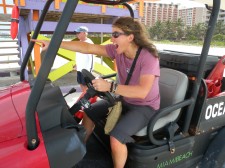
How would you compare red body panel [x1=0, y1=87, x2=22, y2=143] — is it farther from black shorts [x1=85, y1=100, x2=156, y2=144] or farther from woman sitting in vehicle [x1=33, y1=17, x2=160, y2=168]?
black shorts [x1=85, y1=100, x2=156, y2=144]

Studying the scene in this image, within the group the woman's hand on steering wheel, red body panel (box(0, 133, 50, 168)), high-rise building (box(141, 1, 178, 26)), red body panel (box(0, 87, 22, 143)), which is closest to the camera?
red body panel (box(0, 133, 50, 168))

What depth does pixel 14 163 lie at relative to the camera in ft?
3.90

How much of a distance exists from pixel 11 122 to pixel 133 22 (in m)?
1.05

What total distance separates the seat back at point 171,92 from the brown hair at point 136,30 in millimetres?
350

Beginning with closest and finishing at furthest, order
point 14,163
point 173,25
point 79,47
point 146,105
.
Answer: point 14,163 < point 146,105 < point 79,47 < point 173,25

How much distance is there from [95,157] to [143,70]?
83cm

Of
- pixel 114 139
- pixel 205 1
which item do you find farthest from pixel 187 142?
pixel 205 1

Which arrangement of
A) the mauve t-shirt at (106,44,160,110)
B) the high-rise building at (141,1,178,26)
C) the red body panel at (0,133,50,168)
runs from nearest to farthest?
the red body panel at (0,133,50,168)
the mauve t-shirt at (106,44,160,110)
the high-rise building at (141,1,178,26)

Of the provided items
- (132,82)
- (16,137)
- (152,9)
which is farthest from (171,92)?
(152,9)

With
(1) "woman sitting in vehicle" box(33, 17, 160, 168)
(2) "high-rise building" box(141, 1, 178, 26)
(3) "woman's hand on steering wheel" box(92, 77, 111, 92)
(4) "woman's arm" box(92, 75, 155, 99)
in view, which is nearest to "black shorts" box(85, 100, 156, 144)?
(1) "woman sitting in vehicle" box(33, 17, 160, 168)

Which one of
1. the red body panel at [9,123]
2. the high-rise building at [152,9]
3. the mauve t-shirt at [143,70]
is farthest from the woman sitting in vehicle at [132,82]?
the red body panel at [9,123]

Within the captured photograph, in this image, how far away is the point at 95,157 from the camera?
202 centimetres

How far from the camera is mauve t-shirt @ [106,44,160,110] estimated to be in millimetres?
1724

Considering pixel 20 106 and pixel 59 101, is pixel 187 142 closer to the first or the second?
pixel 59 101
